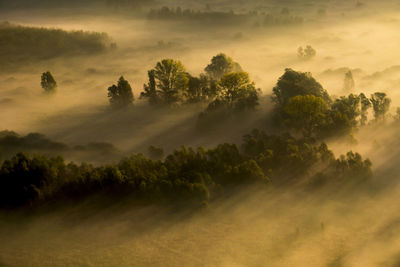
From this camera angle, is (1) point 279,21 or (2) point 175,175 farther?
(1) point 279,21

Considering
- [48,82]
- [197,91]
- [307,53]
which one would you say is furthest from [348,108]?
[48,82]

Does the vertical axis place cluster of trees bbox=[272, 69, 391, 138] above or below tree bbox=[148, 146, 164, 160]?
above

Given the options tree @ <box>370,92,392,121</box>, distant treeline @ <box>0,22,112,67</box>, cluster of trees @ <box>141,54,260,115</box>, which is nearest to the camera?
tree @ <box>370,92,392,121</box>

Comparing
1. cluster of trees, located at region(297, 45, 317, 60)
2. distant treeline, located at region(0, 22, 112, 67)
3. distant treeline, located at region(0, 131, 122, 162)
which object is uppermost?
distant treeline, located at region(0, 22, 112, 67)

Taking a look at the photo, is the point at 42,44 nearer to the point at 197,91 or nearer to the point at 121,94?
the point at 121,94

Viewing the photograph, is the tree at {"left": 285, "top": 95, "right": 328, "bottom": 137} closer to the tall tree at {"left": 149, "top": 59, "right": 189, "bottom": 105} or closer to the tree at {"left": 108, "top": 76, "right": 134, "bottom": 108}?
the tall tree at {"left": 149, "top": 59, "right": 189, "bottom": 105}

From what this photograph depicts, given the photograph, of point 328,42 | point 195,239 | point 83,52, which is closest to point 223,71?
point 195,239

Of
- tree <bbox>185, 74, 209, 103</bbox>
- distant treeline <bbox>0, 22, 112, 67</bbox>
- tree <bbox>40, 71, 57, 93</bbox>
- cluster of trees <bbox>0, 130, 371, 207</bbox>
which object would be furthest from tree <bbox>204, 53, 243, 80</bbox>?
distant treeline <bbox>0, 22, 112, 67</bbox>
